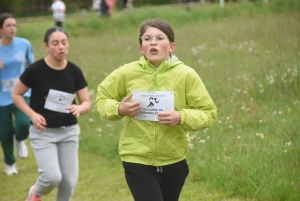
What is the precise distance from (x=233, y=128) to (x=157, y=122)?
3790 mm

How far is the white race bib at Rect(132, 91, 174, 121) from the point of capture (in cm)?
457

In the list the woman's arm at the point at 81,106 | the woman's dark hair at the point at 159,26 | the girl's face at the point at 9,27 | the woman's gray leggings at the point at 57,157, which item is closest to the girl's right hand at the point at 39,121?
the woman's gray leggings at the point at 57,157

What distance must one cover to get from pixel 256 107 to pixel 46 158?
4.04m

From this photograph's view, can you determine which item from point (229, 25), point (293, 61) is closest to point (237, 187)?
point (293, 61)

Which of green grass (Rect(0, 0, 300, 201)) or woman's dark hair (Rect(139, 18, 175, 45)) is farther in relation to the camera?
green grass (Rect(0, 0, 300, 201))

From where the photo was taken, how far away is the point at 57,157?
19.9 feet

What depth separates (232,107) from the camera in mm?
9422

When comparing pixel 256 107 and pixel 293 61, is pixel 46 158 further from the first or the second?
pixel 293 61

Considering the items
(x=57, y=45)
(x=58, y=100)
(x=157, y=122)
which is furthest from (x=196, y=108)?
(x=57, y=45)

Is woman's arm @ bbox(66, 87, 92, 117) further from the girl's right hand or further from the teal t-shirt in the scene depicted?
the teal t-shirt

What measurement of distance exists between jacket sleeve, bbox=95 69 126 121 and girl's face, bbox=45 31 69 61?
1.48 m

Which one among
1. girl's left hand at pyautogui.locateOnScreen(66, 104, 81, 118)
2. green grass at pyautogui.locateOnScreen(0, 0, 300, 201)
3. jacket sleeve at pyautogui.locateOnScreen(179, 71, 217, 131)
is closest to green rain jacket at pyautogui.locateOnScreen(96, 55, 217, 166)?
jacket sleeve at pyautogui.locateOnScreen(179, 71, 217, 131)

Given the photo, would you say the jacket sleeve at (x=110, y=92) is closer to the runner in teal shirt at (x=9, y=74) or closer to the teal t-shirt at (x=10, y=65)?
the runner in teal shirt at (x=9, y=74)

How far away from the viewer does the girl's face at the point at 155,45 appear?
4621 mm
